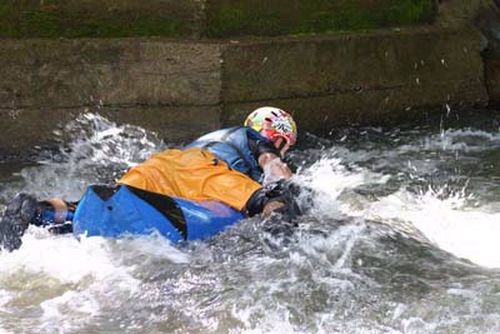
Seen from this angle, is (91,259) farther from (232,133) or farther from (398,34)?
(398,34)

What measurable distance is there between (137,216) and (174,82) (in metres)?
3.08

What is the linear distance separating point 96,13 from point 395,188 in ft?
10.5

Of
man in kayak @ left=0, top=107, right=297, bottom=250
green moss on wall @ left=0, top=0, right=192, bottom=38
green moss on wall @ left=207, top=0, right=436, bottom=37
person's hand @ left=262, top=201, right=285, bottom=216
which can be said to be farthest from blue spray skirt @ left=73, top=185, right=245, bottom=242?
green moss on wall @ left=207, top=0, right=436, bottom=37

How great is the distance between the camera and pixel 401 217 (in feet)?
21.2

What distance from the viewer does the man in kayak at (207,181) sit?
5.51m

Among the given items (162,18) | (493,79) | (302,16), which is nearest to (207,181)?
(162,18)

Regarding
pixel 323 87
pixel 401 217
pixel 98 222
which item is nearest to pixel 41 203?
pixel 98 222

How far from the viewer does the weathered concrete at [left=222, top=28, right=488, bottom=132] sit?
8562 millimetres

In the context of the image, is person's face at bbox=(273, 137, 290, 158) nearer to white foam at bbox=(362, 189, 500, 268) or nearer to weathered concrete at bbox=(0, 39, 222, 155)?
white foam at bbox=(362, 189, 500, 268)

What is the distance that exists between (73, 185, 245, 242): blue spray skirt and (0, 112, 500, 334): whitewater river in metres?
0.07

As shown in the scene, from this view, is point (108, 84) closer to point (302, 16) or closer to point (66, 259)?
point (302, 16)

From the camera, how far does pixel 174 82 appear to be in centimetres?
834

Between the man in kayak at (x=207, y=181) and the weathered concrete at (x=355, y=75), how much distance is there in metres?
2.11

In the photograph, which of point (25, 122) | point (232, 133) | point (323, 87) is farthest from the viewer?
point (323, 87)
